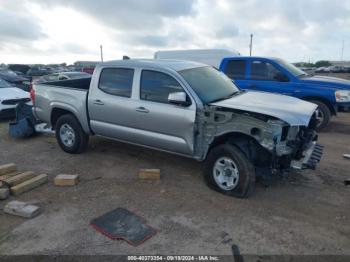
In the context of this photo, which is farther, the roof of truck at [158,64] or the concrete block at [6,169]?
the concrete block at [6,169]

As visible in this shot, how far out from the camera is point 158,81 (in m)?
4.86

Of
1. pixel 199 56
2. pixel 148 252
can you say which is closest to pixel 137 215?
pixel 148 252

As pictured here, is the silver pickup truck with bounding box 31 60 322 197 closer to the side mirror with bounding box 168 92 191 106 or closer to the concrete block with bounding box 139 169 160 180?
the side mirror with bounding box 168 92 191 106

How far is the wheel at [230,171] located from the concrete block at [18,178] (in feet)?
9.38

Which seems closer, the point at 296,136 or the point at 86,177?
the point at 296,136

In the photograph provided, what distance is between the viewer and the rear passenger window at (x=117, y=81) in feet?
17.1

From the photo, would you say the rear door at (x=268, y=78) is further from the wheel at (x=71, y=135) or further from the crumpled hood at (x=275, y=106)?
the wheel at (x=71, y=135)

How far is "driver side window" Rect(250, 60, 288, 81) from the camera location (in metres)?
8.31

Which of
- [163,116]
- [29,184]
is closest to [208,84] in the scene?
[163,116]

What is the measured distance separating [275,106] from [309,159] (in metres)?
0.87

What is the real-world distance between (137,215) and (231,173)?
1.43m

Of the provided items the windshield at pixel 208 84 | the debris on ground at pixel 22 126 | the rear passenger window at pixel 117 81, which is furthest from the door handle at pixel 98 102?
the debris on ground at pixel 22 126

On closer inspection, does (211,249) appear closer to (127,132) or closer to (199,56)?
(127,132)

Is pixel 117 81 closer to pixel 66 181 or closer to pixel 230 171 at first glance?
pixel 66 181
